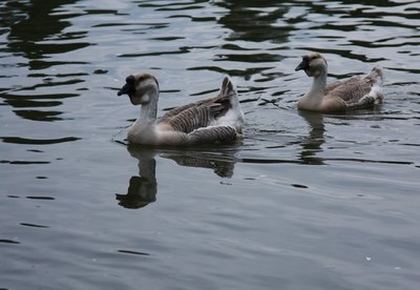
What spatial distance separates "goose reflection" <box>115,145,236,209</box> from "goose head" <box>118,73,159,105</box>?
73 cm

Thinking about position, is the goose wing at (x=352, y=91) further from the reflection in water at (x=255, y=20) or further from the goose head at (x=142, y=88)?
the reflection in water at (x=255, y=20)

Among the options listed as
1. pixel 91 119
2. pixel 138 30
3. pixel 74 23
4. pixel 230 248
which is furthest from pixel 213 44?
pixel 230 248

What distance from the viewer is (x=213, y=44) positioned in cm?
2177

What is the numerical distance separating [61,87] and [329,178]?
6.89 metres

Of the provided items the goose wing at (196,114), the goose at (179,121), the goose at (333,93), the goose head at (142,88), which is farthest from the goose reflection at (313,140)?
the goose head at (142,88)

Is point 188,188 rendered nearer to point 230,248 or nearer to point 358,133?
point 230,248

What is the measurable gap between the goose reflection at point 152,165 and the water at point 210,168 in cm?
4

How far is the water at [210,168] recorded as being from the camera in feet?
33.9

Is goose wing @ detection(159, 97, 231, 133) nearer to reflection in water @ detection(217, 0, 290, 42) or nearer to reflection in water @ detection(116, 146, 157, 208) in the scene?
reflection in water @ detection(116, 146, 157, 208)

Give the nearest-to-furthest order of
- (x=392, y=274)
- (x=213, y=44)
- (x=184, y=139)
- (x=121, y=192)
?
(x=392, y=274)
(x=121, y=192)
(x=184, y=139)
(x=213, y=44)

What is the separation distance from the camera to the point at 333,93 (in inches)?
681

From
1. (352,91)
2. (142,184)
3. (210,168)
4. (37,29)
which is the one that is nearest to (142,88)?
(210,168)

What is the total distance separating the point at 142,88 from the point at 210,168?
2.06 m

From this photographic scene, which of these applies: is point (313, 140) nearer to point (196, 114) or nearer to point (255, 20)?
point (196, 114)
